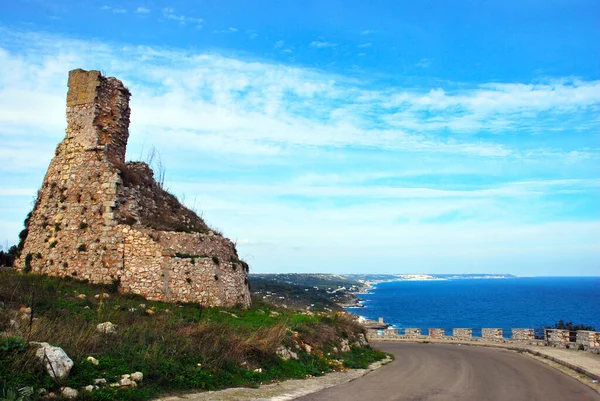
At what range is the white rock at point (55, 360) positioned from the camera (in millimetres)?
8492

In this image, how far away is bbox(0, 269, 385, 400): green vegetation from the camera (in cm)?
891

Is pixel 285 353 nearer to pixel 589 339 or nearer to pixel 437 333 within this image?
pixel 589 339

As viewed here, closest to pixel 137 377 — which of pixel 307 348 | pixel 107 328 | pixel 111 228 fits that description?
pixel 107 328

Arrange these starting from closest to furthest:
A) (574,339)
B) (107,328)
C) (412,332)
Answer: (107,328), (574,339), (412,332)

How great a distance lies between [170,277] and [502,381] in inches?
543

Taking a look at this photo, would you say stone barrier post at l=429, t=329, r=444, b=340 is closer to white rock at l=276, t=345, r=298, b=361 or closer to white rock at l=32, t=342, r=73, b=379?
white rock at l=276, t=345, r=298, b=361

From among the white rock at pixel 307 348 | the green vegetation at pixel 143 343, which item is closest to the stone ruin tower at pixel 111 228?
the green vegetation at pixel 143 343

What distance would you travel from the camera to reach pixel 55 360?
28.3ft

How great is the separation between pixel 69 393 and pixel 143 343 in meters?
3.02

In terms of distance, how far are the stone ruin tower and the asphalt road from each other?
8.77 metres

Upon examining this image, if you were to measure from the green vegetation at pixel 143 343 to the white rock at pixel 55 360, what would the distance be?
12 cm

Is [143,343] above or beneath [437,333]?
above

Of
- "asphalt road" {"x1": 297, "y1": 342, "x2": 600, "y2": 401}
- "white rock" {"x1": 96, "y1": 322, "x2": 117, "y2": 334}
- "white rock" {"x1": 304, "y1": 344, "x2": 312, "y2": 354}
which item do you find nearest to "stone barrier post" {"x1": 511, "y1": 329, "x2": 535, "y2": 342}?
"asphalt road" {"x1": 297, "y1": 342, "x2": 600, "y2": 401}

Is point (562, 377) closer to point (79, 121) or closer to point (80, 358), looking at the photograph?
point (80, 358)
